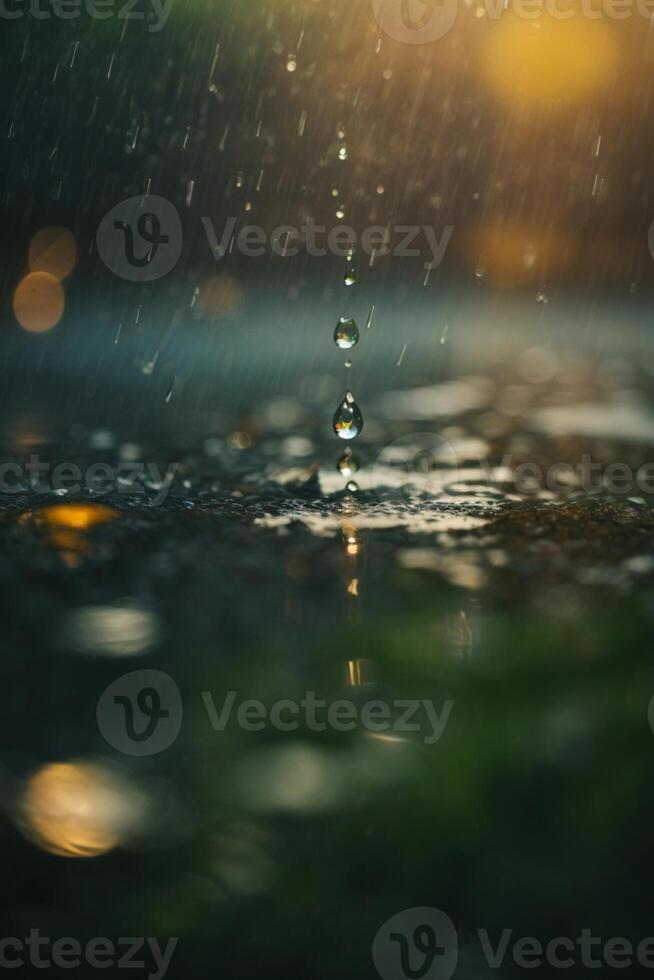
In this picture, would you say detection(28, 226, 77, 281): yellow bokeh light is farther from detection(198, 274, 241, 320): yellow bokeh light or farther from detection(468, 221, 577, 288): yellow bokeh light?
detection(468, 221, 577, 288): yellow bokeh light

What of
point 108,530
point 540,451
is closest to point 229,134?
point 540,451

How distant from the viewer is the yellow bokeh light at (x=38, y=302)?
9.02 ft

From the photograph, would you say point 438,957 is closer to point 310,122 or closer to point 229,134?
point 310,122

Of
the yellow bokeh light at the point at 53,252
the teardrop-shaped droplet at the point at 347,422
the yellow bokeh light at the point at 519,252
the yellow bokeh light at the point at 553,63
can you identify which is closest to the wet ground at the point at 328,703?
the teardrop-shaped droplet at the point at 347,422

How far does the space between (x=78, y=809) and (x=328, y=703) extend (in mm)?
215

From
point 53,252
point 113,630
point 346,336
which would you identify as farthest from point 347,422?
point 53,252

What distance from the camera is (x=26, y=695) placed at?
813mm

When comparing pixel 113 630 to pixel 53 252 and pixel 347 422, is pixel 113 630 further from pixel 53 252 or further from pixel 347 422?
pixel 53 252

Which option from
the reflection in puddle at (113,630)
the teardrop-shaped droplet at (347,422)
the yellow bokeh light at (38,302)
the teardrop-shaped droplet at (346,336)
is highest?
the yellow bokeh light at (38,302)

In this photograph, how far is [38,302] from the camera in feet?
9.53

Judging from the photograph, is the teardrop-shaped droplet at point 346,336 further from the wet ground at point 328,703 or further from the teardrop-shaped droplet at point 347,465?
the wet ground at point 328,703

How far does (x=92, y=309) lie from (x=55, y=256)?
33 cm

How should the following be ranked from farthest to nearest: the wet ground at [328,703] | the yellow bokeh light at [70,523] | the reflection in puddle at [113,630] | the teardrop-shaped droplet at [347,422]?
1. the teardrop-shaped droplet at [347,422]
2. the yellow bokeh light at [70,523]
3. the reflection in puddle at [113,630]
4. the wet ground at [328,703]

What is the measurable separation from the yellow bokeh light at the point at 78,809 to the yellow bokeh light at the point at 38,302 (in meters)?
2.15
